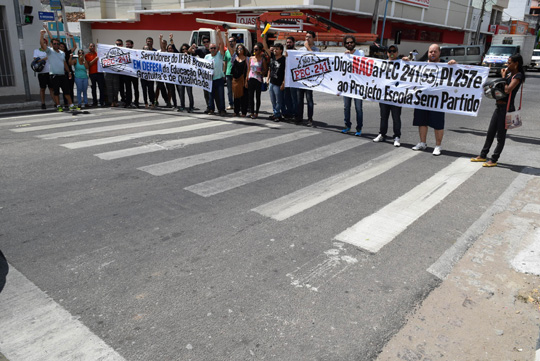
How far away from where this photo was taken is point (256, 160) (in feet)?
23.9

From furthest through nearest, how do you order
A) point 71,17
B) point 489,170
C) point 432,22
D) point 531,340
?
point 71,17
point 432,22
point 489,170
point 531,340

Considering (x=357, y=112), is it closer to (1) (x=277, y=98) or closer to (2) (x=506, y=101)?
(1) (x=277, y=98)

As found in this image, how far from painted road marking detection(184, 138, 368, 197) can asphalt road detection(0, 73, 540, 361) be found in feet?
0.13

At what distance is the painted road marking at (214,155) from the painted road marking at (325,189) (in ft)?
6.55

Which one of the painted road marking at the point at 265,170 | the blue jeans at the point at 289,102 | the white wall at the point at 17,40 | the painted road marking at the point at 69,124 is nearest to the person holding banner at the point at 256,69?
the blue jeans at the point at 289,102

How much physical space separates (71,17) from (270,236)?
56.3 metres

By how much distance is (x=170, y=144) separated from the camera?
26.7 ft

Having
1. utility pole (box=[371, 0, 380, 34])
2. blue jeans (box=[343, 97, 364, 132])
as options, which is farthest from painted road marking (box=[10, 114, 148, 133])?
utility pole (box=[371, 0, 380, 34])

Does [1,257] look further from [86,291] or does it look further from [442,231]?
[442,231]

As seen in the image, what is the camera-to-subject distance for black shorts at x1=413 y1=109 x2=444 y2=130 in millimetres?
8008

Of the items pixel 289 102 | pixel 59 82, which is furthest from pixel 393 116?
pixel 59 82

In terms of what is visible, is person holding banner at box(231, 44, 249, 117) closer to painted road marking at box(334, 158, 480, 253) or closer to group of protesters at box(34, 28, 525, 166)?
group of protesters at box(34, 28, 525, 166)

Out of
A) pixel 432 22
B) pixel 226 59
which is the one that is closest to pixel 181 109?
pixel 226 59

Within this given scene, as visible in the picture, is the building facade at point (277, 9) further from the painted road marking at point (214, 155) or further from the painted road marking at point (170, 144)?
the painted road marking at point (214, 155)
